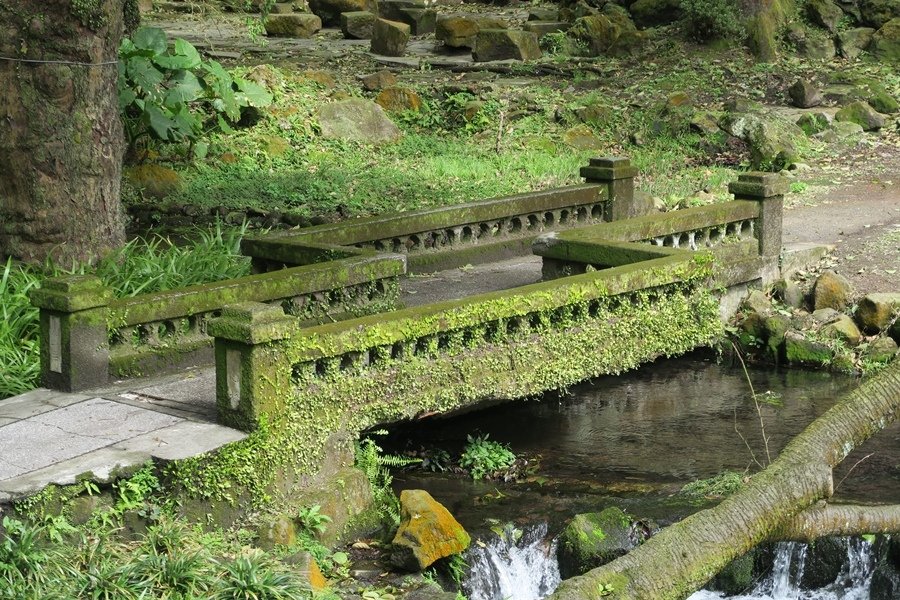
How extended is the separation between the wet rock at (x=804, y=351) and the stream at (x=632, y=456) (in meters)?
0.14

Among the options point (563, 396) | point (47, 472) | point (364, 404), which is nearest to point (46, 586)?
point (47, 472)

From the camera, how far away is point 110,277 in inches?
394

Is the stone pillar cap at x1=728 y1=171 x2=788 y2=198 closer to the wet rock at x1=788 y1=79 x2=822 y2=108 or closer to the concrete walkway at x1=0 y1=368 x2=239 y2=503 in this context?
the concrete walkway at x1=0 y1=368 x2=239 y2=503

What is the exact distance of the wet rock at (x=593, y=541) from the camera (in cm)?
815

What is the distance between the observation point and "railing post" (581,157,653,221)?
13.3 metres

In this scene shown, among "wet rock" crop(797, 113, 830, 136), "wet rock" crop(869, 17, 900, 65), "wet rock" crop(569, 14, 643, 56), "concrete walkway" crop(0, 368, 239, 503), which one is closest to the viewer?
"concrete walkway" crop(0, 368, 239, 503)

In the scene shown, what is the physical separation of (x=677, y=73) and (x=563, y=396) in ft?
40.1

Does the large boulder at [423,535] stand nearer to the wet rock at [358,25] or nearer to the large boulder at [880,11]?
the large boulder at [880,11]

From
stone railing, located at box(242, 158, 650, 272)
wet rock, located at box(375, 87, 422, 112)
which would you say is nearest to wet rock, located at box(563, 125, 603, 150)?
wet rock, located at box(375, 87, 422, 112)

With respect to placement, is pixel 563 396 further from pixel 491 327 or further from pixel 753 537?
pixel 753 537

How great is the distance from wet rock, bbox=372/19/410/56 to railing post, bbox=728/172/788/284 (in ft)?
40.0

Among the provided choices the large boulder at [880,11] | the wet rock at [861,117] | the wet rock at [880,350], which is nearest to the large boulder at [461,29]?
the large boulder at [880,11]

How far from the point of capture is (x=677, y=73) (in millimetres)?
22312

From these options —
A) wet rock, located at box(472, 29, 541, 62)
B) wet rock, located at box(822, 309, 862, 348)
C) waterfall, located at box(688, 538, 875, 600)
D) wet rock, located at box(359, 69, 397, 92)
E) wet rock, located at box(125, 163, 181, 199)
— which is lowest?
waterfall, located at box(688, 538, 875, 600)
